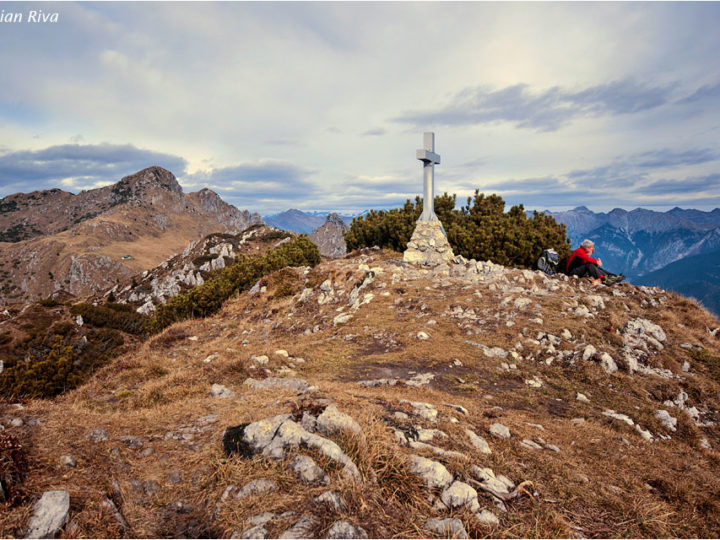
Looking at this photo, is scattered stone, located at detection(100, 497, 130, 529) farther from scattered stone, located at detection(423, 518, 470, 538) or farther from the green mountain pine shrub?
the green mountain pine shrub

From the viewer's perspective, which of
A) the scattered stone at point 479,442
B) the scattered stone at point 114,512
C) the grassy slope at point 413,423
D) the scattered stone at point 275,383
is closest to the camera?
the scattered stone at point 114,512

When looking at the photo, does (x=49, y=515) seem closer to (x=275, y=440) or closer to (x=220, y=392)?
(x=275, y=440)

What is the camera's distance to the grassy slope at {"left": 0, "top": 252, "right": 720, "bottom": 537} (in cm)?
405

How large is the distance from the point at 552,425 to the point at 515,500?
378cm

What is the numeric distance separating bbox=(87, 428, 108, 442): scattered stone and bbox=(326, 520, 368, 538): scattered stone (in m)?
4.45

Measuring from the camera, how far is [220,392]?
29.3 ft

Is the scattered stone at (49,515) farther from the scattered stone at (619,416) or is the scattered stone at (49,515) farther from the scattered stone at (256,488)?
the scattered stone at (619,416)

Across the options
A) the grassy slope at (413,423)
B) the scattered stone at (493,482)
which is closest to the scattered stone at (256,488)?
the grassy slope at (413,423)

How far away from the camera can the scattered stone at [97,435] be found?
18.4 ft

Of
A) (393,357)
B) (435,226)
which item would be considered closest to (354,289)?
(393,357)

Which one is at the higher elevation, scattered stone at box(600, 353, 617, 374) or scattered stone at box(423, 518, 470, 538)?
scattered stone at box(423, 518, 470, 538)

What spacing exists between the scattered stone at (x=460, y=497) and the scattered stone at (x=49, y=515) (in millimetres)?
4147

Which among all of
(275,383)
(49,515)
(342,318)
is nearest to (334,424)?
(49,515)

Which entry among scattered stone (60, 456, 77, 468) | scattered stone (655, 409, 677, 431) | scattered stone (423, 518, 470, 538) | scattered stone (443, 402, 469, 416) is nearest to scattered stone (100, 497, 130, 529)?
scattered stone (60, 456, 77, 468)
